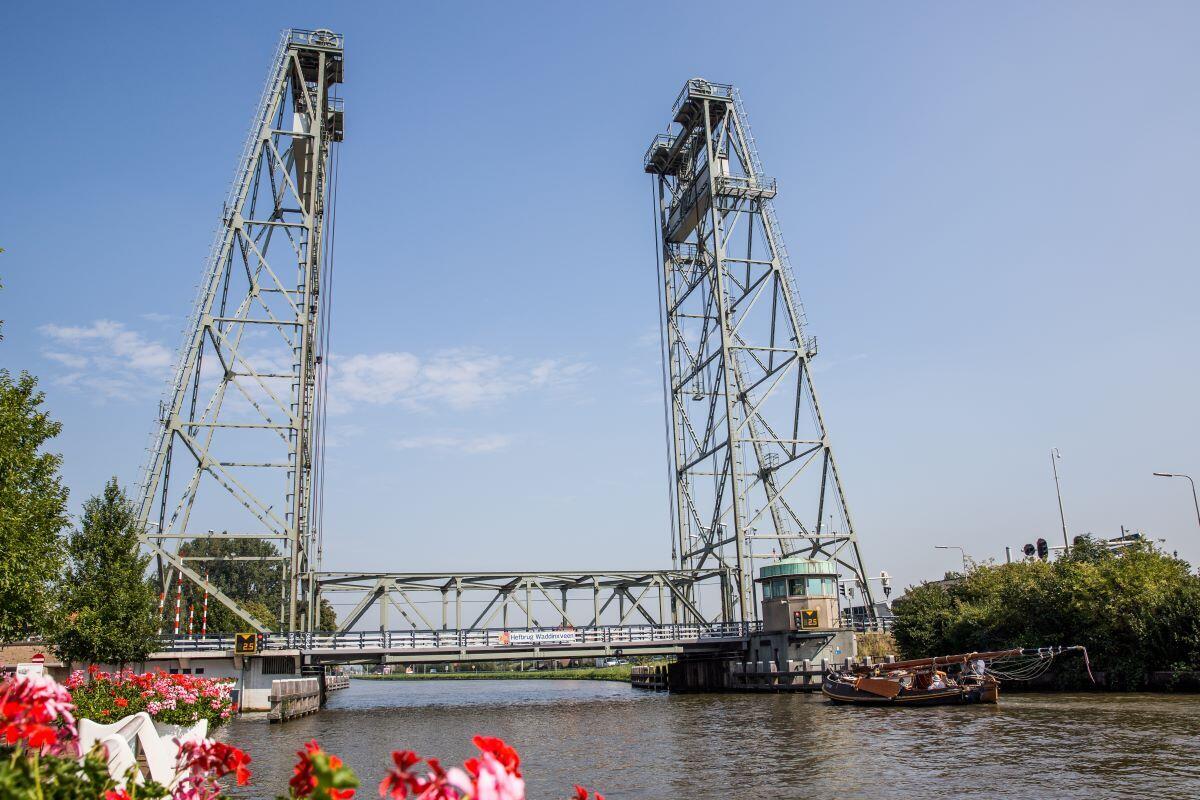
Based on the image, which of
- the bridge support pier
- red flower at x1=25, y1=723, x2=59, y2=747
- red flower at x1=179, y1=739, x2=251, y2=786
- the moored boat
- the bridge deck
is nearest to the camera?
red flower at x1=25, y1=723, x2=59, y2=747

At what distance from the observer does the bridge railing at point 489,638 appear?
→ 40.9m

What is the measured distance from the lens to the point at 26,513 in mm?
23109

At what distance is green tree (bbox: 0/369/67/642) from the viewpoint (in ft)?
73.2

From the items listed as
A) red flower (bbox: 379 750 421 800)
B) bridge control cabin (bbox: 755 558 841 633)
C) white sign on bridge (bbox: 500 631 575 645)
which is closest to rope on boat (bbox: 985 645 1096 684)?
bridge control cabin (bbox: 755 558 841 633)

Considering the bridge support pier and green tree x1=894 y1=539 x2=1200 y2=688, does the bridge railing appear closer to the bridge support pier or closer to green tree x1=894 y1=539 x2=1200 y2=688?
the bridge support pier

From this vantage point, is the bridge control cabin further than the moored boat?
Yes

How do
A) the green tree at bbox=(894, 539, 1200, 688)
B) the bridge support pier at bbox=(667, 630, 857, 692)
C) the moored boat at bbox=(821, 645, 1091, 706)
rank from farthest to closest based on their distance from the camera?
1. the bridge support pier at bbox=(667, 630, 857, 692)
2. the green tree at bbox=(894, 539, 1200, 688)
3. the moored boat at bbox=(821, 645, 1091, 706)

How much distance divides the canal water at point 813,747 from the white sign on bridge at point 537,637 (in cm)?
539

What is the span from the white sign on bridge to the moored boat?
12.8m

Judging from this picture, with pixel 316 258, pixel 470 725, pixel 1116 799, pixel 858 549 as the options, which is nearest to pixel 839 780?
pixel 1116 799

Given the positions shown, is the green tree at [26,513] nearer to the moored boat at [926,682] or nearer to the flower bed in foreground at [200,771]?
the flower bed in foreground at [200,771]

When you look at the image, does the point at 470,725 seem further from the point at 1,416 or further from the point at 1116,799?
the point at 1116,799

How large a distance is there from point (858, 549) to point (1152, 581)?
15708mm

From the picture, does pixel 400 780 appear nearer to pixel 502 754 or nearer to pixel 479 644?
pixel 502 754
